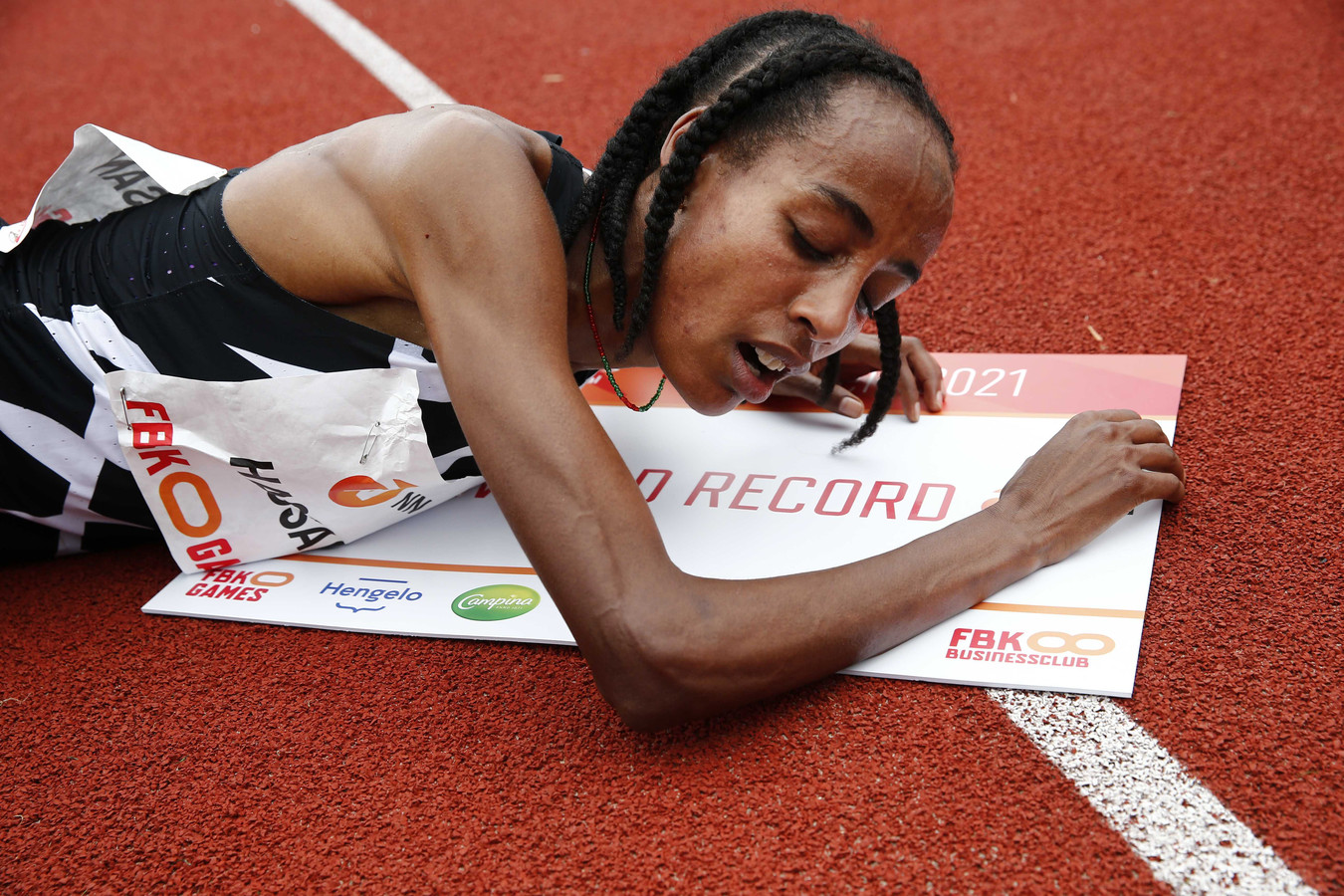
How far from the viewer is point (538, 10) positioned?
4410mm

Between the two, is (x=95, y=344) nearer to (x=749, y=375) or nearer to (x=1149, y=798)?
(x=749, y=375)

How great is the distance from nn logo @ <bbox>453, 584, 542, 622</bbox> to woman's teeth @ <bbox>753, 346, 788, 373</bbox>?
512mm

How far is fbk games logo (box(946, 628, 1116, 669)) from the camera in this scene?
4.71 feet

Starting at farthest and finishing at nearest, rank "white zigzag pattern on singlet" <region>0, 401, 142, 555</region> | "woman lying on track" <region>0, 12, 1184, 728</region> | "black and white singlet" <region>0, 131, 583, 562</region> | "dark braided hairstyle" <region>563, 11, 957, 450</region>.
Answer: "white zigzag pattern on singlet" <region>0, 401, 142, 555</region>
"black and white singlet" <region>0, 131, 583, 562</region>
"dark braided hairstyle" <region>563, 11, 957, 450</region>
"woman lying on track" <region>0, 12, 1184, 728</region>

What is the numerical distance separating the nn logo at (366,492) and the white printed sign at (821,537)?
0.10 metres

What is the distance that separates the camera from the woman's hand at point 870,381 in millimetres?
2023

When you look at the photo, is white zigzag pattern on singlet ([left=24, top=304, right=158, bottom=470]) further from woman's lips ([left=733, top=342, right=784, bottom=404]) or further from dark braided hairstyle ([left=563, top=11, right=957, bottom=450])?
woman's lips ([left=733, top=342, right=784, bottom=404])

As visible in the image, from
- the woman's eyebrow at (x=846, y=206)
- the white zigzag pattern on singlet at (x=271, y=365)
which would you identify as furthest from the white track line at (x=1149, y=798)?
the white zigzag pattern on singlet at (x=271, y=365)

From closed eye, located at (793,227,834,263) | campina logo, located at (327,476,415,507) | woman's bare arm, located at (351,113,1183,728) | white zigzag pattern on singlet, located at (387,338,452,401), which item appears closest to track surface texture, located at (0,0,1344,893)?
woman's bare arm, located at (351,113,1183,728)

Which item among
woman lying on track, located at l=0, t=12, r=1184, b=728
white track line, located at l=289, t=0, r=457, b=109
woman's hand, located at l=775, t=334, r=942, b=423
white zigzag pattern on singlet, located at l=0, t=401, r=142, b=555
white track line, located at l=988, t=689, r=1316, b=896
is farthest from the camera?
white track line, located at l=289, t=0, r=457, b=109

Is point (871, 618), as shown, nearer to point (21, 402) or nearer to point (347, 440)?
point (347, 440)

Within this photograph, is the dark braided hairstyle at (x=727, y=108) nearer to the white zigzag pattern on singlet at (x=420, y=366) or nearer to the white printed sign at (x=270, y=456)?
the white zigzag pattern on singlet at (x=420, y=366)

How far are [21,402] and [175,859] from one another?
2.69 ft

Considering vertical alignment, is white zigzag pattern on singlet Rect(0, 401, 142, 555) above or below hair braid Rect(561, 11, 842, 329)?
below
